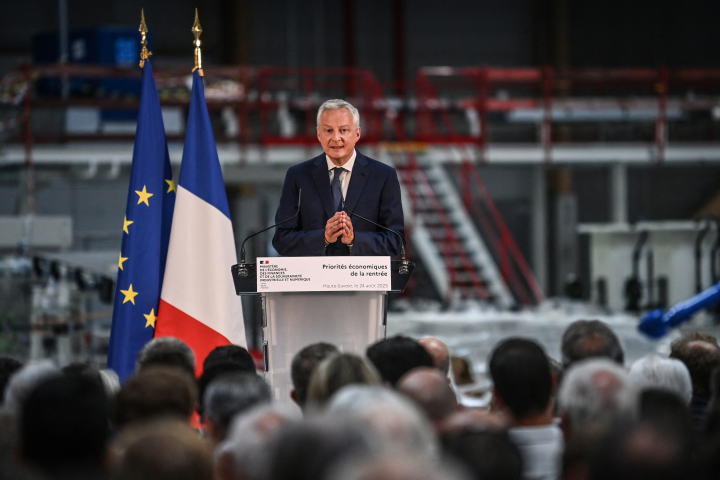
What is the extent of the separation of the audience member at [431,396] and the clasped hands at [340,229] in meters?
0.92

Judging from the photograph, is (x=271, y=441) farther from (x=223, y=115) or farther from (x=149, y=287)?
(x=223, y=115)

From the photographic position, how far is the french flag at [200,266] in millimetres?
4434

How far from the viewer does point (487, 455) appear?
1.96 metres

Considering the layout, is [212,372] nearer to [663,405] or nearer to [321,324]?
[321,324]

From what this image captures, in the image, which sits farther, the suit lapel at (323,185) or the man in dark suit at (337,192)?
the suit lapel at (323,185)

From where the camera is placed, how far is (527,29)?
665 inches

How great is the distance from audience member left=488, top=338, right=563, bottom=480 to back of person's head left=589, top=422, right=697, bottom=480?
2.43 feet

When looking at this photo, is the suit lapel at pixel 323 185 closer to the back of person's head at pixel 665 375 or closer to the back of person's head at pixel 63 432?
the back of person's head at pixel 665 375

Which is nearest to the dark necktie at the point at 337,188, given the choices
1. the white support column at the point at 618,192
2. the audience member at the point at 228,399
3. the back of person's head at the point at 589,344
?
the back of person's head at the point at 589,344


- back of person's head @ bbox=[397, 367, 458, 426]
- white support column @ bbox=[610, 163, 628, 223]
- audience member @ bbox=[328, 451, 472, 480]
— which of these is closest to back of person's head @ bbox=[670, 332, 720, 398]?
back of person's head @ bbox=[397, 367, 458, 426]

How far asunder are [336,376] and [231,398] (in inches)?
11.9

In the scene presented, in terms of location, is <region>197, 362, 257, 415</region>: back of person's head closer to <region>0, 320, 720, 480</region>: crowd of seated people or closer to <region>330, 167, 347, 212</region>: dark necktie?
<region>0, 320, 720, 480</region>: crowd of seated people

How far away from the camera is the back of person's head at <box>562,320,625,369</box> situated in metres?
3.45

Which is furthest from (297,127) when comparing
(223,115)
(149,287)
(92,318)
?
(149,287)
